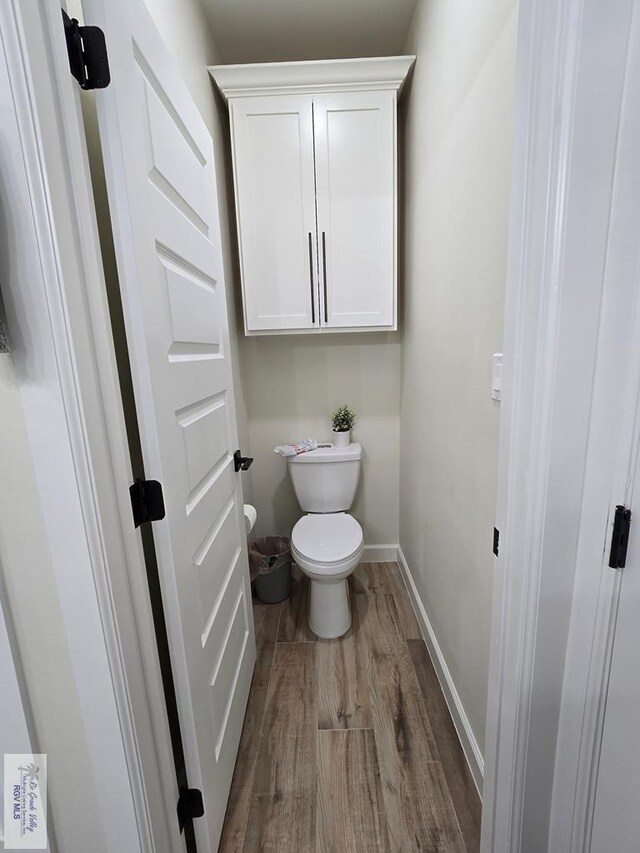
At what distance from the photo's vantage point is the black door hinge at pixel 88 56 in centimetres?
58

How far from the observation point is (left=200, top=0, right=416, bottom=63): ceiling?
1.50 m

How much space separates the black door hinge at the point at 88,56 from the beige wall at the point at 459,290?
82cm

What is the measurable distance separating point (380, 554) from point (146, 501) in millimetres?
1896

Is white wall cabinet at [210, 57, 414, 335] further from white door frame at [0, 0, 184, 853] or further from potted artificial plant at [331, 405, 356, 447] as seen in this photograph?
white door frame at [0, 0, 184, 853]

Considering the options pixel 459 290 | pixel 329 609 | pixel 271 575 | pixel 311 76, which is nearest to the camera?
pixel 459 290

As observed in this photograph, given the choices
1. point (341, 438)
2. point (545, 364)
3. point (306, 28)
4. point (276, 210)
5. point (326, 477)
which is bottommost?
point (326, 477)

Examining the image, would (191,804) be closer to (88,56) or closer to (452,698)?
(452,698)

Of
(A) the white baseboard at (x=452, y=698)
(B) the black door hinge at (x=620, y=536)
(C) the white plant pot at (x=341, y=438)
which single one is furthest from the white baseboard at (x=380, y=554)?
(B) the black door hinge at (x=620, y=536)

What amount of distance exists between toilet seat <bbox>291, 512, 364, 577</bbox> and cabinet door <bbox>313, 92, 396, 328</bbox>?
101 cm

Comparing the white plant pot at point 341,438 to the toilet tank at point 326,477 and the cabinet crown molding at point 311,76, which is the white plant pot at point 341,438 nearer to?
the toilet tank at point 326,477

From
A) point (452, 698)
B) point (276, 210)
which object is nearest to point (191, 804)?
point (452, 698)

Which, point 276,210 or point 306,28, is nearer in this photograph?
point 306,28

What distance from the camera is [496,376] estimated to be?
3.01 ft

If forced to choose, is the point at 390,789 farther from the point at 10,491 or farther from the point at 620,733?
the point at 10,491
